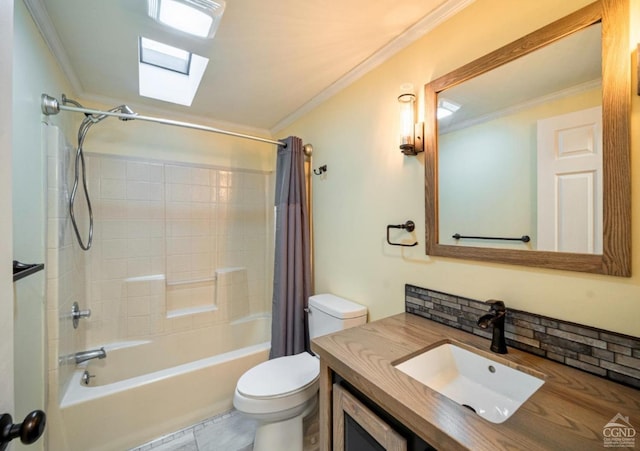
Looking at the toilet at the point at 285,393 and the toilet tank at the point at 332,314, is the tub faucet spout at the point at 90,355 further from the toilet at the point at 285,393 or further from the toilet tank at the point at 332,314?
the toilet tank at the point at 332,314

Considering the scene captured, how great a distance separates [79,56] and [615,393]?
2794 mm

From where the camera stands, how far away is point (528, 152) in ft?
3.28

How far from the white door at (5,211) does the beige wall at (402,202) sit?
54.8 inches

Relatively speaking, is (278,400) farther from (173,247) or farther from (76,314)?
(173,247)

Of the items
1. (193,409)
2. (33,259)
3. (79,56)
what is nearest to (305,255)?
(193,409)

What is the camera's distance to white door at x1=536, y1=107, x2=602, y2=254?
840 millimetres

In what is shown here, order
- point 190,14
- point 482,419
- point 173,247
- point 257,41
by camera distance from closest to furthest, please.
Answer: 1. point 482,419
2. point 190,14
3. point 257,41
4. point 173,247

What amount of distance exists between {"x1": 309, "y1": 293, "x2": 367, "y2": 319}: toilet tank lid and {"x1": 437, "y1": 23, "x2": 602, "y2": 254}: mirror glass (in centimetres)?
67

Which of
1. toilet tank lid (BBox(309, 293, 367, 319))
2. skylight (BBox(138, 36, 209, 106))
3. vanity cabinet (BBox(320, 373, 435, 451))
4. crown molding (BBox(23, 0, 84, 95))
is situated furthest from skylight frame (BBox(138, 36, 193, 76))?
vanity cabinet (BBox(320, 373, 435, 451))

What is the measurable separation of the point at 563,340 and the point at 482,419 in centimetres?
50

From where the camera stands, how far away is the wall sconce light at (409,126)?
1.31 metres

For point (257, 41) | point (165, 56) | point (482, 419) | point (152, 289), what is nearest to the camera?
point (482, 419)

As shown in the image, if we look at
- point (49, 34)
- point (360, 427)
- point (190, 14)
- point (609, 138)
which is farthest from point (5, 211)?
point (609, 138)

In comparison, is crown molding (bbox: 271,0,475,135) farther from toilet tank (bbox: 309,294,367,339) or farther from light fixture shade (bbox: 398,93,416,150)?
toilet tank (bbox: 309,294,367,339)
